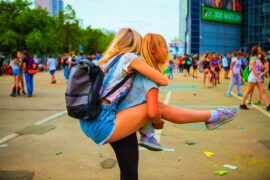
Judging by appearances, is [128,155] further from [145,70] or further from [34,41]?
[34,41]

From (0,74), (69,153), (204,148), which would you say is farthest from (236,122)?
(0,74)

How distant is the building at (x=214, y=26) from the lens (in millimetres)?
80188

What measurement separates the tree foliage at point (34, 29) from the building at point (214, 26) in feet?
110

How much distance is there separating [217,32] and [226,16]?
5244 mm

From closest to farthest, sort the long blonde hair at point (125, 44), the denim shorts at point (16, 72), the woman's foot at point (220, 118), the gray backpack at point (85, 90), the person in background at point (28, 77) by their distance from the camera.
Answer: the gray backpack at point (85, 90) → the long blonde hair at point (125, 44) → the woman's foot at point (220, 118) → the person in background at point (28, 77) → the denim shorts at point (16, 72)

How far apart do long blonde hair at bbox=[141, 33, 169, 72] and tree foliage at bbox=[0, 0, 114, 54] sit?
5014 cm

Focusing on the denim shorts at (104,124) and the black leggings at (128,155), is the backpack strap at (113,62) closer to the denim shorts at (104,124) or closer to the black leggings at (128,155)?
the denim shorts at (104,124)

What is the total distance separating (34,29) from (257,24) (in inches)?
1945

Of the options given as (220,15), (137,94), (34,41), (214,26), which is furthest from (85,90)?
(220,15)

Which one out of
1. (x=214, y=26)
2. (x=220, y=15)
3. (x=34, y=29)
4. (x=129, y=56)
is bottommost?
(x=129, y=56)

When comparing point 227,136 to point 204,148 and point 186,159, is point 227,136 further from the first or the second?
point 186,159

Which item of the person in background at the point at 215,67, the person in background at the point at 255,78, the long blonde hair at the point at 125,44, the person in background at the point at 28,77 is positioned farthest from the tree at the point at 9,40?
the long blonde hair at the point at 125,44

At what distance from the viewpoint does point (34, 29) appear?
52.6m

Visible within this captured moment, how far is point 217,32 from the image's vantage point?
274ft
